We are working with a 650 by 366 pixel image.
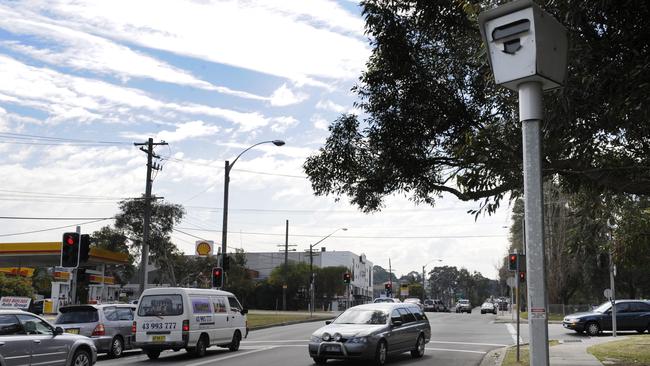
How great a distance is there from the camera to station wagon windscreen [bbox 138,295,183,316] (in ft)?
56.3

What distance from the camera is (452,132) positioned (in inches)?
458

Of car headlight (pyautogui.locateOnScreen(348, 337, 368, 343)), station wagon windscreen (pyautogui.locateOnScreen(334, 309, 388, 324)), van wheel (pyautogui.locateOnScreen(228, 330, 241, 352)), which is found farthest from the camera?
van wheel (pyautogui.locateOnScreen(228, 330, 241, 352))

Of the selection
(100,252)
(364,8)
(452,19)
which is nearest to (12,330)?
(364,8)

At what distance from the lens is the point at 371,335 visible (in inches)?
584

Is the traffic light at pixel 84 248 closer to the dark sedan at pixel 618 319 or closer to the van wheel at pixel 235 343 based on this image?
the van wheel at pixel 235 343

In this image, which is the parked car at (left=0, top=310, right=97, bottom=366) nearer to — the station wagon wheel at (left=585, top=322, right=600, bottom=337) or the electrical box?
the electrical box

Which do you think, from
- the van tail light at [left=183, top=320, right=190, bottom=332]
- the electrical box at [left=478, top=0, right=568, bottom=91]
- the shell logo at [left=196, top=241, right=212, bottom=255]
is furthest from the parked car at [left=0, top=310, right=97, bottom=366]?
the shell logo at [left=196, top=241, right=212, bottom=255]

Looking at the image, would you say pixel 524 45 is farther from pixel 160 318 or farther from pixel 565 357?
pixel 160 318

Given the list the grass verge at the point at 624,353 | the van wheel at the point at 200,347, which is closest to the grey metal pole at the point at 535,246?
the grass verge at the point at 624,353

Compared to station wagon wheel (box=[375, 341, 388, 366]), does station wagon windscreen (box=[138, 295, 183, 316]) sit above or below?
above

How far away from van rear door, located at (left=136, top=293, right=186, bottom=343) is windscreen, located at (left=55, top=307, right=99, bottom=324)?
1629 mm

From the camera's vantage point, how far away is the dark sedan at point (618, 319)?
28500 millimetres

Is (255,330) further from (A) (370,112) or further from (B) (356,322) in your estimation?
(A) (370,112)

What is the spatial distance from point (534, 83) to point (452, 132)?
7.43 m
